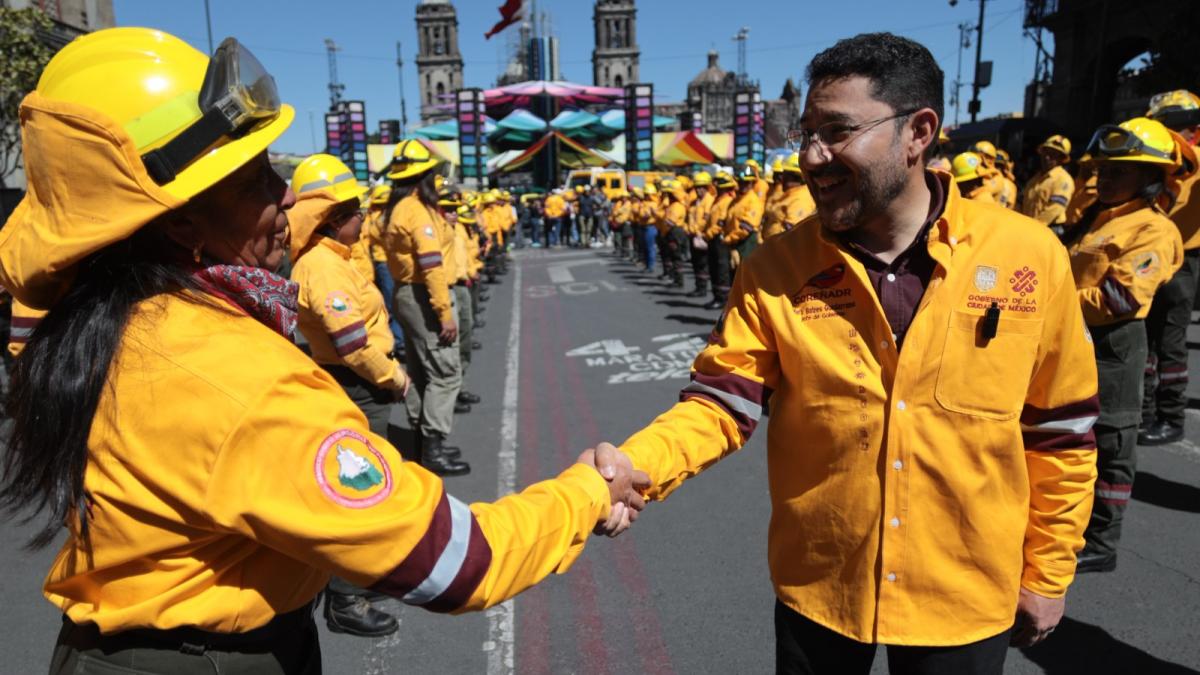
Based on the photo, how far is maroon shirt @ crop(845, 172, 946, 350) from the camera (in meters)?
1.97

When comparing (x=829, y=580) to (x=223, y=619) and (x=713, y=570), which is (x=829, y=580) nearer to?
(x=223, y=619)

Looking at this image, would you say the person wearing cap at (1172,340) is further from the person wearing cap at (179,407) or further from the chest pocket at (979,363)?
the person wearing cap at (179,407)

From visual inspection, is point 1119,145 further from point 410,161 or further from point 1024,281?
point 410,161

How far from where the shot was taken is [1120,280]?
3824mm

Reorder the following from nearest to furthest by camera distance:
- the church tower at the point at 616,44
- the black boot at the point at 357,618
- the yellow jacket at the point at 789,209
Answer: the black boot at the point at 357,618 → the yellow jacket at the point at 789,209 → the church tower at the point at 616,44

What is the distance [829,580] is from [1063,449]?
0.70 m

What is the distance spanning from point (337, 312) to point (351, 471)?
3019 millimetres

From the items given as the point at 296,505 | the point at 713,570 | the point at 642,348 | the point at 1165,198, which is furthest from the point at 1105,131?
the point at 642,348

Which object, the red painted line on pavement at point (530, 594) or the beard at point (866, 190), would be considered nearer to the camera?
the beard at point (866, 190)

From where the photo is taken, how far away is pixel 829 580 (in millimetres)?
2031

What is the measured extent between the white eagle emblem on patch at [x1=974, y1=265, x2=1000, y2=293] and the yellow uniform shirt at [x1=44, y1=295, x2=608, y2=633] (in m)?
1.33

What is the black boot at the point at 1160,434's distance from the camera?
5.86 meters

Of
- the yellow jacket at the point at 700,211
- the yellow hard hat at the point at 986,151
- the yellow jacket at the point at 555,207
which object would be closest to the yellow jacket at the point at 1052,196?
the yellow hard hat at the point at 986,151

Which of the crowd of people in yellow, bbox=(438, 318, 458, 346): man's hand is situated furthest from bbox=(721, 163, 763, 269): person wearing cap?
the crowd of people in yellow
